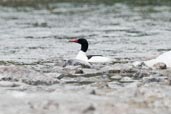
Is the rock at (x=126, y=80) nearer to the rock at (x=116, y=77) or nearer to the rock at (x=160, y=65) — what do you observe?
the rock at (x=116, y=77)

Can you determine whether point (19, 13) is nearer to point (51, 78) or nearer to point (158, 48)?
point (158, 48)

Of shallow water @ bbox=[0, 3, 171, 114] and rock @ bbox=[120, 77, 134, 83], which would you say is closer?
shallow water @ bbox=[0, 3, 171, 114]

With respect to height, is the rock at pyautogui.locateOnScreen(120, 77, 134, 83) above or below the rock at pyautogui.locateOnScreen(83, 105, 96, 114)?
Answer: below

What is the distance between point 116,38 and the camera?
2997 centimetres

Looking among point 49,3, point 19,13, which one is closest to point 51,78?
point 19,13

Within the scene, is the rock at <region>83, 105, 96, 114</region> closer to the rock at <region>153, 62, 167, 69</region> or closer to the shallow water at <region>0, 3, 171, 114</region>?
the shallow water at <region>0, 3, 171, 114</region>

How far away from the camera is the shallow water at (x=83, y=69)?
1293cm

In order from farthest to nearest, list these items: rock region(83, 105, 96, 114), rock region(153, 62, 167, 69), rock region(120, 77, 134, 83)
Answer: rock region(153, 62, 167, 69) < rock region(120, 77, 134, 83) < rock region(83, 105, 96, 114)

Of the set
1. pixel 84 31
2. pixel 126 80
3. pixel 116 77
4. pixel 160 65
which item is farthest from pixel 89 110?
pixel 84 31

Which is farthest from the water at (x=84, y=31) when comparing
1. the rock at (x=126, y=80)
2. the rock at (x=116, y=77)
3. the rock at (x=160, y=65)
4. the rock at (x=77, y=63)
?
the rock at (x=126, y=80)

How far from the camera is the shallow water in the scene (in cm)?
1293

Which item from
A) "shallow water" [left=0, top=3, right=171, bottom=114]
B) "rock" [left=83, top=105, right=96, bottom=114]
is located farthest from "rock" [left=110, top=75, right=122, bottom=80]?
"rock" [left=83, top=105, right=96, bottom=114]

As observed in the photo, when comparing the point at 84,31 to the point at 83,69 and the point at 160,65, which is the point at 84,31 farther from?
the point at 160,65

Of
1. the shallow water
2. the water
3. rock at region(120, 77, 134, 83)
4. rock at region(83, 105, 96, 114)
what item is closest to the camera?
rock at region(83, 105, 96, 114)
